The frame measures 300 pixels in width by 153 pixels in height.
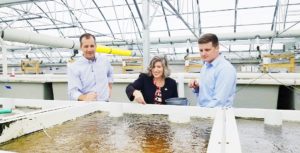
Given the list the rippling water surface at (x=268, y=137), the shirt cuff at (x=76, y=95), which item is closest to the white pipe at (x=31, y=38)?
the shirt cuff at (x=76, y=95)

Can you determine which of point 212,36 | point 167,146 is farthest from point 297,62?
point 167,146

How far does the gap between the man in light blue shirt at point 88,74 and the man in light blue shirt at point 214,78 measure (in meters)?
0.90

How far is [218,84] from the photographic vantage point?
1.89 m

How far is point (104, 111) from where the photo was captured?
1.64 metres

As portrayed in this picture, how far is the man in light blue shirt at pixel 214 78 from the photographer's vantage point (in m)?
1.85

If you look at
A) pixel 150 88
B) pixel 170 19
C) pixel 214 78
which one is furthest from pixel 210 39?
pixel 170 19

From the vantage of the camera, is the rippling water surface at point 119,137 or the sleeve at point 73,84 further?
the sleeve at point 73,84

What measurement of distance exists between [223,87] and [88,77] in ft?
4.09

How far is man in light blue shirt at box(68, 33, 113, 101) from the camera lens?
7.78 feet

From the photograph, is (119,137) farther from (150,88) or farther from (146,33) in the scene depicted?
(146,33)

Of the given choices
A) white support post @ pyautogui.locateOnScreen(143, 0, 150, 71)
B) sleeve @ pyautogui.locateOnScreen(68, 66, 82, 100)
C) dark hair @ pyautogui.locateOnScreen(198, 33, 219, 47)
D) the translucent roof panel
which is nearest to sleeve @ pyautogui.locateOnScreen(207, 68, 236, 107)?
dark hair @ pyautogui.locateOnScreen(198, 33, 219, 47)

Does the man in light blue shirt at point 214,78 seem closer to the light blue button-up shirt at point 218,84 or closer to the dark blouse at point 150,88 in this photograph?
the light blue button-up shirt at point 218,84

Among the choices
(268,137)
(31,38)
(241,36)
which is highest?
(241,36)

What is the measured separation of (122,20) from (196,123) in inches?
431
